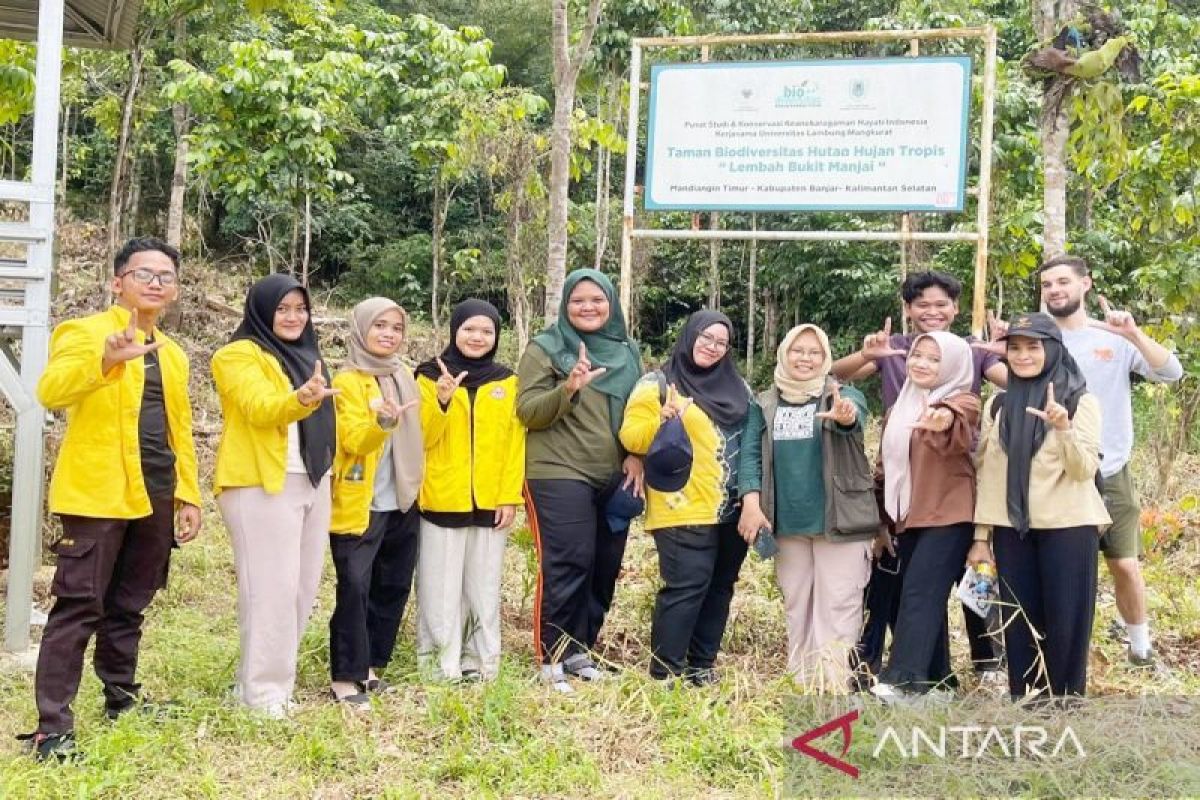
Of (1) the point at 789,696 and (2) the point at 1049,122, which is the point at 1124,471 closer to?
(1) the point at 789,696

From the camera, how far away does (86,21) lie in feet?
19.0

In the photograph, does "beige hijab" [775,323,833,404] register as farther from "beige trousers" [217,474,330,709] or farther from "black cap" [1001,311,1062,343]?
"beige trousers" [217,474,330,709]

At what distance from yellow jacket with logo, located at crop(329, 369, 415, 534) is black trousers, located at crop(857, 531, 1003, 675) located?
1766mm

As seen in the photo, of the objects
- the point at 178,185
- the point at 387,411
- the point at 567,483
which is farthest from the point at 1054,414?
the point at 178,185

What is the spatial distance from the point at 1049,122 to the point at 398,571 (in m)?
3.44

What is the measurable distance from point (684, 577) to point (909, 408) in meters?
0.93

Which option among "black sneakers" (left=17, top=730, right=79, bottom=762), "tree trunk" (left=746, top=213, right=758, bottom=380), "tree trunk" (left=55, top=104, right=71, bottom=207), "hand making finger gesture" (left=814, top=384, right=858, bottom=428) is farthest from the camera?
"tree trunk" (left=746, top=213, right=758, bottom=380)

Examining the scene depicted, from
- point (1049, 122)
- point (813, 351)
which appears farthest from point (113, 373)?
point (1049, 122)

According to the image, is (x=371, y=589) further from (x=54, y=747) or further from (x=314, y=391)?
(x=54, y=747)

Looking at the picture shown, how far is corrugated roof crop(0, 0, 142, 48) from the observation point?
5.55 meters

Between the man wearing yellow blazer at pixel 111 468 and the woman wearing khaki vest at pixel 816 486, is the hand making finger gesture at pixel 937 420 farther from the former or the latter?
the man wearing yellow blazer at pixel 111 468

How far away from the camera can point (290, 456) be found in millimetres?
3467

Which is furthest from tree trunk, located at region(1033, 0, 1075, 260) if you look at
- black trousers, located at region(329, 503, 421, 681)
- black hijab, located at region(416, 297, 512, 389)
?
black trousers, located at region(329, 503, 421, 681)

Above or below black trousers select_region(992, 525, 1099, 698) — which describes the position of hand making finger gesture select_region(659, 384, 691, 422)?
above
